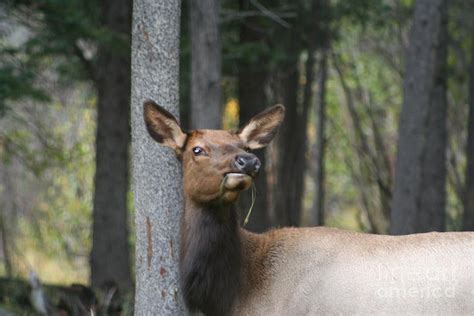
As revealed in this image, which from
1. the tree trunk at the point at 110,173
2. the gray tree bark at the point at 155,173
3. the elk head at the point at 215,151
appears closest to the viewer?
the elk head at the point at 215,151

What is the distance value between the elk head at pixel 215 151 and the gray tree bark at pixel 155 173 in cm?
76


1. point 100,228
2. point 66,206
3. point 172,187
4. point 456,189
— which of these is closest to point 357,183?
point 456,189

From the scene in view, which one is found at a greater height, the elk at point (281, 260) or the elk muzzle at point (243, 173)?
the elk muzzle at point (243, 173)

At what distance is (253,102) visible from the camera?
15.4 metres

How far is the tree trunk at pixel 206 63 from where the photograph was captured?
10375 mm

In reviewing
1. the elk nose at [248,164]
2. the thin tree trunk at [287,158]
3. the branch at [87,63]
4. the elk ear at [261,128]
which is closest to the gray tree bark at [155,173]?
Result: the elk ear at [261,128]

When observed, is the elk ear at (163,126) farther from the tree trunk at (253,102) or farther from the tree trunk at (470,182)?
the tree trunk at (470,182)

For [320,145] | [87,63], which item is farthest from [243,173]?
[320,145]

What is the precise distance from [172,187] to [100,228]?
6.37 meters

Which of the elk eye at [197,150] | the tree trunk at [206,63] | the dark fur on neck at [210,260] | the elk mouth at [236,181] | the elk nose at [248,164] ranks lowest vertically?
the dark fur on neck at [210,260]

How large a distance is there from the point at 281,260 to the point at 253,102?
332 inches

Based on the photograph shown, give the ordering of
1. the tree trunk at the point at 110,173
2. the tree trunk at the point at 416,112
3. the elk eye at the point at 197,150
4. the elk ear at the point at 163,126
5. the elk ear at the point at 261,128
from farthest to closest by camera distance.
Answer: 1. the tree trunk at the point at 110,173
2. the tree trunk at the point at 416,112
3. the elk ear at the point at 261,128
4. the elk ear at the point at 163,126
5. the elk eye at the point at 197,150

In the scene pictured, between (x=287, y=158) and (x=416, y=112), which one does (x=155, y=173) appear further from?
(x=287, y=158)

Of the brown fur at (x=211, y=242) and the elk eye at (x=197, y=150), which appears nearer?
the brown fur at (x=211, y=242)
